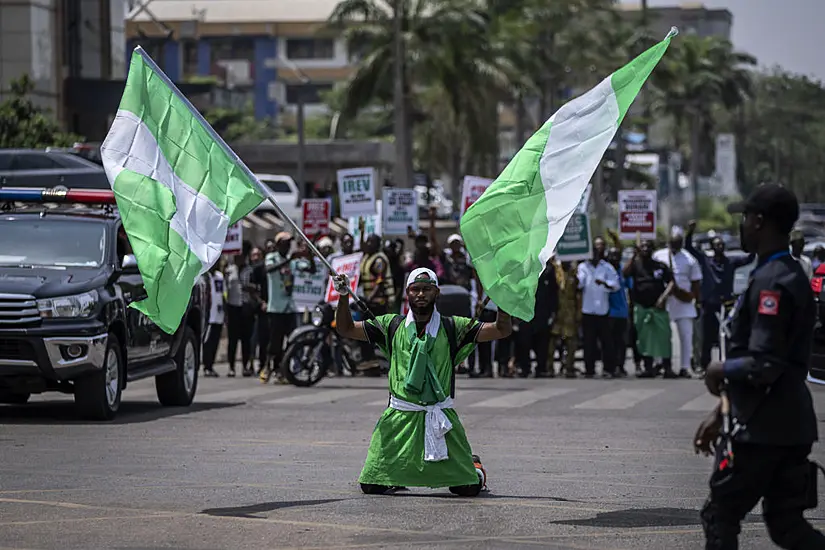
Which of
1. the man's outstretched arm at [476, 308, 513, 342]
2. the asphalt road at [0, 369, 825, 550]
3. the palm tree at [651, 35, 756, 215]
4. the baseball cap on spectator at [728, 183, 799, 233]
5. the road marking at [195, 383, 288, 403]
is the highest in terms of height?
the palm tree at [651, 35, 756, 215]

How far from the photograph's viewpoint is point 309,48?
401 ft

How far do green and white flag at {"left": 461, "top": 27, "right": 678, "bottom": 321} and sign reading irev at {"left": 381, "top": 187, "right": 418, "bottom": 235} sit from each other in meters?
16.8

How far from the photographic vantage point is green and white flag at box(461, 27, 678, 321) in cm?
997

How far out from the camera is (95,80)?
43625 millimetres

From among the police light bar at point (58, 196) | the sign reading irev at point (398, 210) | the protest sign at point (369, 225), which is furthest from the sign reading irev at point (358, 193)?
the police light bar at point (58, 196)

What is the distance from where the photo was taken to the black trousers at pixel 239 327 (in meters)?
24.4

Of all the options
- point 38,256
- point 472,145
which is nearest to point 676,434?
point 38,256

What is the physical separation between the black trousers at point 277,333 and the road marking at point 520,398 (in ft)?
12.7

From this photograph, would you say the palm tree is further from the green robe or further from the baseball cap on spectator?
the baseball cap on spectator

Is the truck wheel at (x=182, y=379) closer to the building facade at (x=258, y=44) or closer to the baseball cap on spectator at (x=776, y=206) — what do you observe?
the baseball cap on spectator at (x=776, y=206)

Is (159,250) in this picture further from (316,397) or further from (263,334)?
(263,334)

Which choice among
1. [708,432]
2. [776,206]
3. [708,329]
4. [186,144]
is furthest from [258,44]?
[708,432]

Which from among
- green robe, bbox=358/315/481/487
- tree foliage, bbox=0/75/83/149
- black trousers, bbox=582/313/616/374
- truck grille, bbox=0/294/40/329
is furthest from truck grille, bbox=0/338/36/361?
tree foliage, bbox=0/75/83/149

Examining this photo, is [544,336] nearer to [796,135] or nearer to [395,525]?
[395,525]
